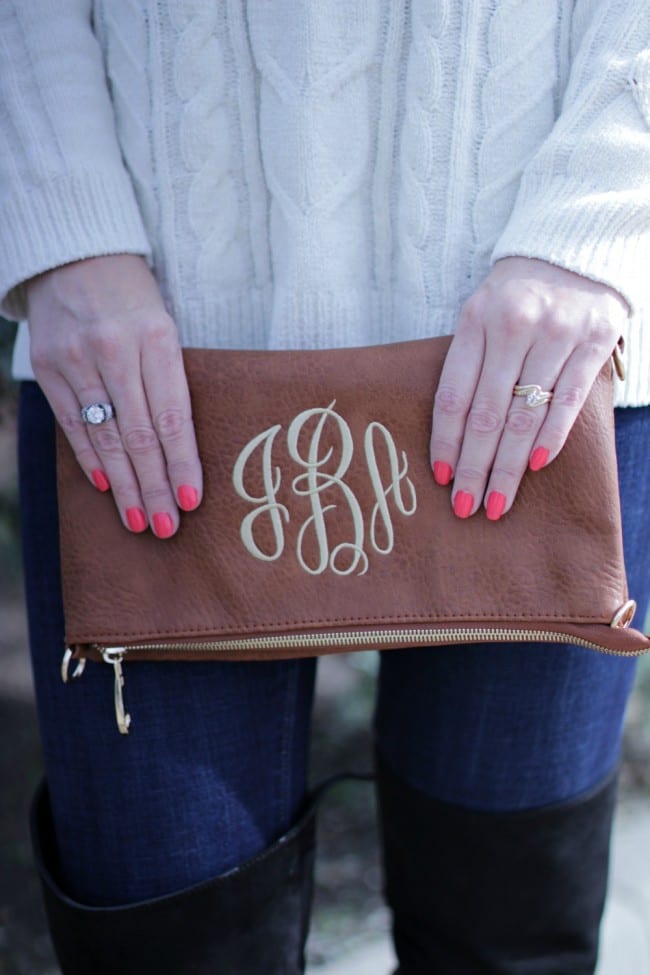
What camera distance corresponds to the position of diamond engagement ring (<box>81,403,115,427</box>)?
2.80 feet

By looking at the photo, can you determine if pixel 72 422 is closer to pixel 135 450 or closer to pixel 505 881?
pixel 135 450

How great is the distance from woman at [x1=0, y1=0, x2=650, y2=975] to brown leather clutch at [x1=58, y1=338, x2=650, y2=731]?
35 mm

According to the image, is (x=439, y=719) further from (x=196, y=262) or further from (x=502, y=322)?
(x=196, y=262)

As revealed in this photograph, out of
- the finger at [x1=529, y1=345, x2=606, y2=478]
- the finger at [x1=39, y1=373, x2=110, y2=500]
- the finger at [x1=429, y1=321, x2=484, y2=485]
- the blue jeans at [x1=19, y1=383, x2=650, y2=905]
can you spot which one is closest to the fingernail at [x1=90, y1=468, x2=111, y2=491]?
the finger at [x1=39, y1=373, x2=110, y2=500]

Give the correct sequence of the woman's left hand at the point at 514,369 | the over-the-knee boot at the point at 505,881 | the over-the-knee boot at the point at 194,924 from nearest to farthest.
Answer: the woman's left hand at the point at 514,369 < the over-the-knee boot at the point at 194,924 < the over-the-knee boot at the point at 505,881

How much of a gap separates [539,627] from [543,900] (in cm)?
43

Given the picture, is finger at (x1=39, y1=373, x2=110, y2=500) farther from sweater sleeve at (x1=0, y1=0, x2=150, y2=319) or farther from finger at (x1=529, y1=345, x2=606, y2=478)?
finger at (x1=529, y1=345, x2=606, y2=478)

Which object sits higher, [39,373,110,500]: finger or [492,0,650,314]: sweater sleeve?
[492,0,650,314]: sweater sleeve

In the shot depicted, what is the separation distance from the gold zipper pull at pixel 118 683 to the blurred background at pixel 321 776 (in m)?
0.84

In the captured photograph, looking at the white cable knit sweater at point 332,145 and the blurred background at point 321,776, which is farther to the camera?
the blurred background at point 321,776

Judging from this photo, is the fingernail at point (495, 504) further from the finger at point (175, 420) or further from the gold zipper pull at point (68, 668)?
the gold zipper pull at point (68, 668)

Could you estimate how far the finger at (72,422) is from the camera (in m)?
0.87

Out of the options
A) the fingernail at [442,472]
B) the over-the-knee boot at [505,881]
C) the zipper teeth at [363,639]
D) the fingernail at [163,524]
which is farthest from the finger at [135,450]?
the over-the-knee boot at [505,881]

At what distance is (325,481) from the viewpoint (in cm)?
89
